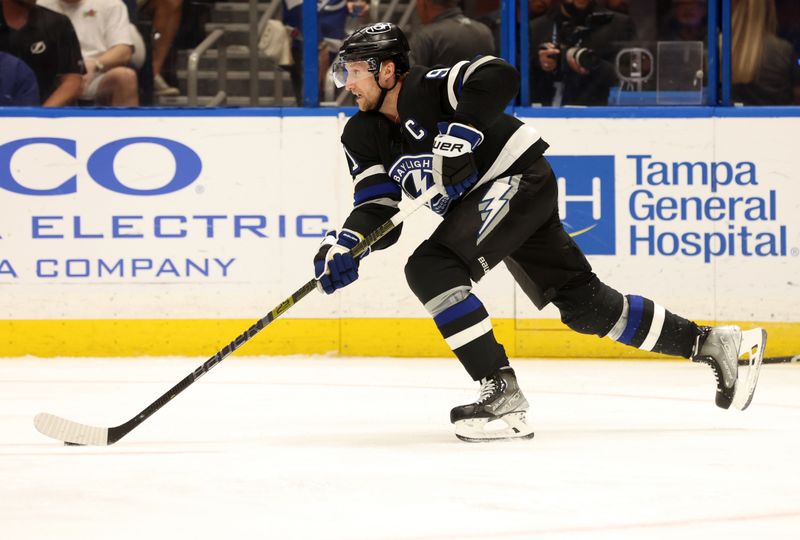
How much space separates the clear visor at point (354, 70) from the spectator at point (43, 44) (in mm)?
2176

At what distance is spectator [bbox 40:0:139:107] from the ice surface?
1.20m

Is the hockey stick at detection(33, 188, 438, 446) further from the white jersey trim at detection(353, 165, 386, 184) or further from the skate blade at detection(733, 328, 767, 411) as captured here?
the skate blade at detection(733, 328, 767, 411)

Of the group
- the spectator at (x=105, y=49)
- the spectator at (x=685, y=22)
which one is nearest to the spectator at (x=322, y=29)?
the spectator at (x=105, y=49)

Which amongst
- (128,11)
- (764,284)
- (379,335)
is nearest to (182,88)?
(128,11)

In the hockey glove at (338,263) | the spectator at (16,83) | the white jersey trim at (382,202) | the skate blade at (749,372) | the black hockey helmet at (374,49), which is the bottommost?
the skate blade at (749,372)

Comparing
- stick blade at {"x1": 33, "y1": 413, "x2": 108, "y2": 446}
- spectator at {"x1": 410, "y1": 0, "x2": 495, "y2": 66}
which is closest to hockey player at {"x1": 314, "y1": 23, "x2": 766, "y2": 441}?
stick blade at {"x1": 33, "y1": 413, "x2": 108, "y2": 446}

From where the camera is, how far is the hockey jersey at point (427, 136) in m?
3.09

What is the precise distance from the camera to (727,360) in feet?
10.8

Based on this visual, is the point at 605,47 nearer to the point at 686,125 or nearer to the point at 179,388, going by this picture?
the point at 686,125

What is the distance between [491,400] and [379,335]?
1.98 m

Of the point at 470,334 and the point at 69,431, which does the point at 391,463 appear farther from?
the point at 69,431

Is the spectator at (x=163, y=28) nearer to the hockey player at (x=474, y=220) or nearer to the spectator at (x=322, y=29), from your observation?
the spectator at (x=322, y=29)

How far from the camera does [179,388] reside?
3.14 m

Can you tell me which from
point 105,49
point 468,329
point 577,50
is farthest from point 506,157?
point 105,49
